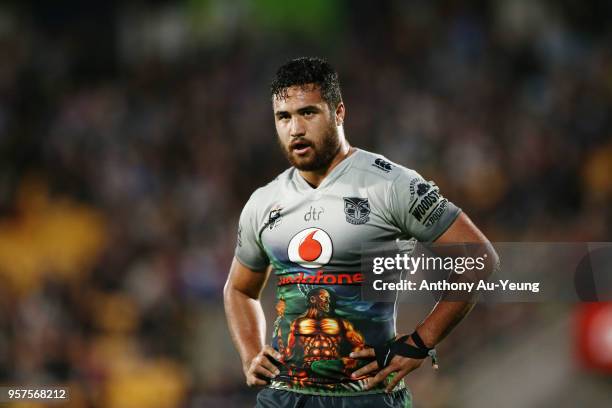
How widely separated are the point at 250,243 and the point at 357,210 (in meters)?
0.52

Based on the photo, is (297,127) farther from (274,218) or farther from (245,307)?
(245,307)

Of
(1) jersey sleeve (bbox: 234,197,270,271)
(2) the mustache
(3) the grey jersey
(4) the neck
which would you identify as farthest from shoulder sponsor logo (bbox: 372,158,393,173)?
(1) jersey sleeve (bbox: 234,197,270,271)

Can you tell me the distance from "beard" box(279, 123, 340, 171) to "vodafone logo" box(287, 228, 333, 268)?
0.79ft

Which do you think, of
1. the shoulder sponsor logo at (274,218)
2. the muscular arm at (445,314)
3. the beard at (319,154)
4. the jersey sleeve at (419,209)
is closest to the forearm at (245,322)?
the shoulder sponsor logo at (274,218)

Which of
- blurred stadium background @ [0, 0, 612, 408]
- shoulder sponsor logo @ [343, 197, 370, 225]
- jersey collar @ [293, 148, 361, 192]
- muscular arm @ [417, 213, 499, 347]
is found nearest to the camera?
muscular arm @ [417, 213, 499, 347]

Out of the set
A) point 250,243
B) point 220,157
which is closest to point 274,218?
point 250,243

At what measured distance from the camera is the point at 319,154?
350cm

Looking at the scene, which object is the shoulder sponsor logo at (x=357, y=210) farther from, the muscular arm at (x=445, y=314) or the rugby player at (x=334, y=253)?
the muscular arm at (x=445, y=314)

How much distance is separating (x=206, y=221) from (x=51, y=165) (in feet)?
7.67

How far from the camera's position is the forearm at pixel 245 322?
3.73 m

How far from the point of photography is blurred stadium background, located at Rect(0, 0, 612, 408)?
8.19 meters

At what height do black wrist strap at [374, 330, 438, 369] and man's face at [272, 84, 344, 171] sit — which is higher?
man's face at [272, 84, 344, 171]

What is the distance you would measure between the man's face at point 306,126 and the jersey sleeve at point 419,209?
1.00 feet

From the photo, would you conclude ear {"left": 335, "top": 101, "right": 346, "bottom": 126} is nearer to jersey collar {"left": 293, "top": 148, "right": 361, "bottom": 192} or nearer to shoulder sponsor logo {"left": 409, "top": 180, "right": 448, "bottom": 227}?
jersey collar {"left": 293, "top": 148, "right": 361, "bottom": 192}
